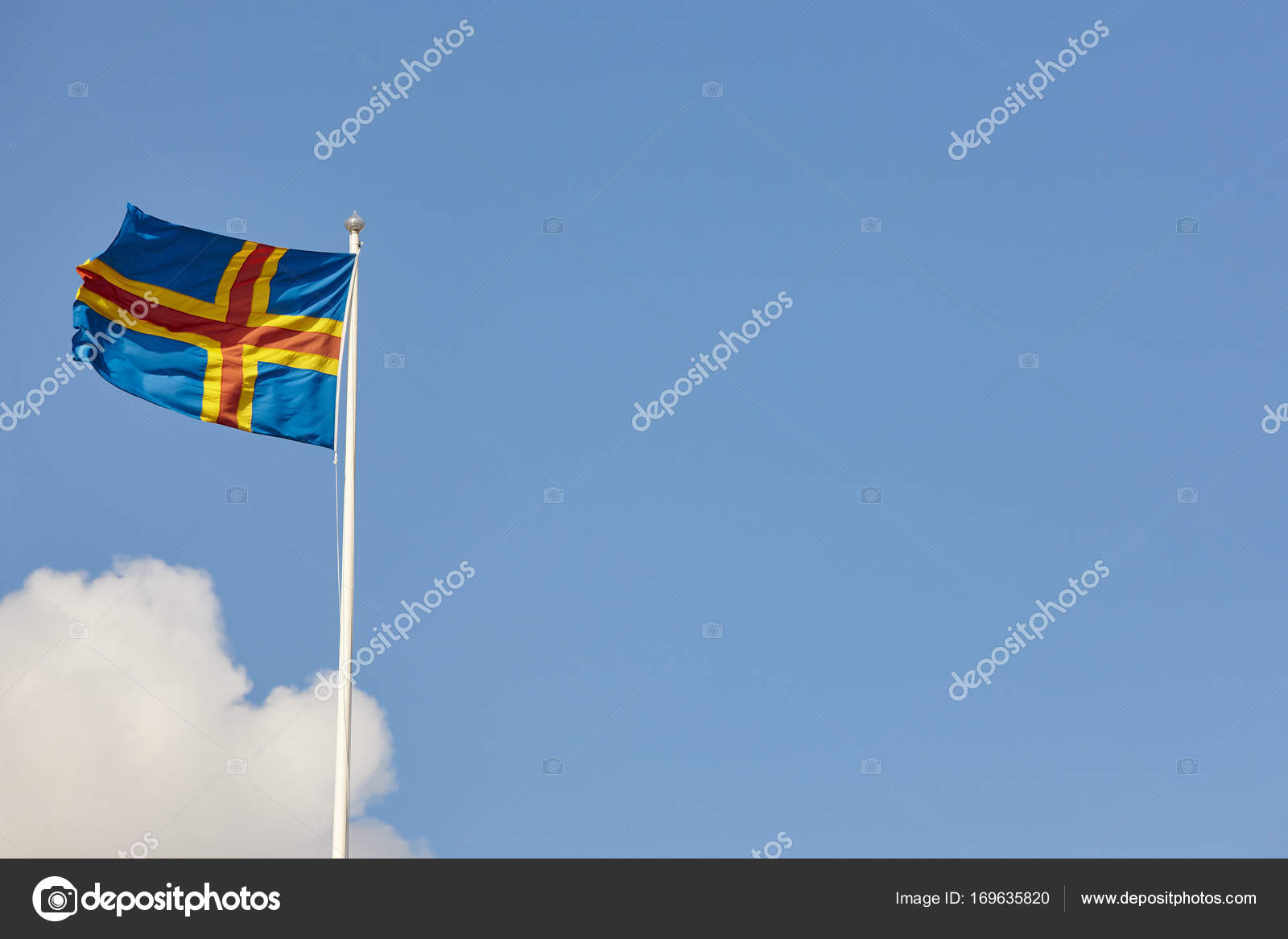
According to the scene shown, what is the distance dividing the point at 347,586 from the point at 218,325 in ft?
19.2

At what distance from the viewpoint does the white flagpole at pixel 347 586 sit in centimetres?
2412
